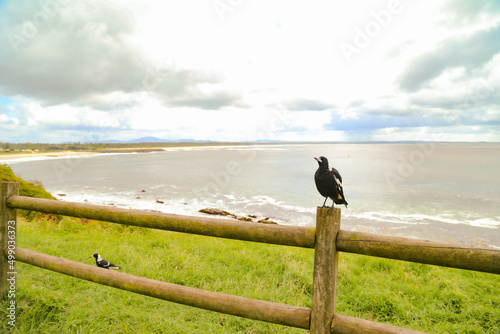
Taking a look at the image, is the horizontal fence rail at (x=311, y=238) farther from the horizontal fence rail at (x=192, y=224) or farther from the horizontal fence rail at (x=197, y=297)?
the horizontal fence rail at (x=197, y=297)

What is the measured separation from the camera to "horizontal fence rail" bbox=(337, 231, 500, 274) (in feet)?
5.42

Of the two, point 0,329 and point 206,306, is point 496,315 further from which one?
point 0,329

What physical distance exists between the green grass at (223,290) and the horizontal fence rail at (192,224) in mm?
1267

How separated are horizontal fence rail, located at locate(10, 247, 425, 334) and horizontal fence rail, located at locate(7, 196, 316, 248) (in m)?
0.46

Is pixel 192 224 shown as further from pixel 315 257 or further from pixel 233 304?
pixel 315 257

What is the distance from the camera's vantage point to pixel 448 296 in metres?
4.41

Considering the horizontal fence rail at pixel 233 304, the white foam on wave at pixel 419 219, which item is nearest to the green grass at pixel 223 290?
the horizontal fence rail at pixel 233 304

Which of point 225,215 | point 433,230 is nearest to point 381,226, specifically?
point 433,230

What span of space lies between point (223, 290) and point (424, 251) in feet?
10.5

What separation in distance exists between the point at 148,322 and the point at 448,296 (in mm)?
4275

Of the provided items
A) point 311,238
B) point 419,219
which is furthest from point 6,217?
point 419,219

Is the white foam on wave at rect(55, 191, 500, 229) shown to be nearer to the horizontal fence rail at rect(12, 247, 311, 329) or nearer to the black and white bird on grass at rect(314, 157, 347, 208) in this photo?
the black and white bird on grass at rect(314, 157, 347, 208)

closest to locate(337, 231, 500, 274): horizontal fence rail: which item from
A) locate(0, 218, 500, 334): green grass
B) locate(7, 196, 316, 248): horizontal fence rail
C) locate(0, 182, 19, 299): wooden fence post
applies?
locate(7, 196, 316, 248): horizontal fence rail

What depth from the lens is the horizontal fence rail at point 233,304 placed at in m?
1.93
